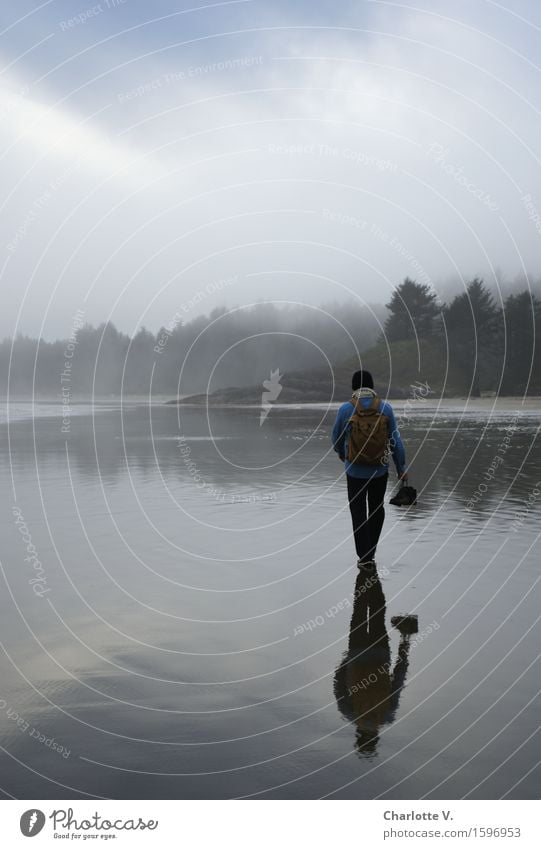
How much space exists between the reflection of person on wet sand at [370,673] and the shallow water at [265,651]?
0.02 m

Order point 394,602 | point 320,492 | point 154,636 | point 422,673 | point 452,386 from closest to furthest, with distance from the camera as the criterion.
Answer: point 422,673, point 154,636, point 394,602, point 320,492, point 452,386

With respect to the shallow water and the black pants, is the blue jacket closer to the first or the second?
the black pants

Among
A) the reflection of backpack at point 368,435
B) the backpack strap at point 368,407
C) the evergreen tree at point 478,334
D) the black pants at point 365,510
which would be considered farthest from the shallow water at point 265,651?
the evergreen tree at point 478,334

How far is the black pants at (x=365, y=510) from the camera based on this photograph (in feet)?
28.0

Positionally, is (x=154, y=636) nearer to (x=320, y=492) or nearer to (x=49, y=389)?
(x=320, y=492)

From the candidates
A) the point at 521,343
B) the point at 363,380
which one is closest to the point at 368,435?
the point at 363,380

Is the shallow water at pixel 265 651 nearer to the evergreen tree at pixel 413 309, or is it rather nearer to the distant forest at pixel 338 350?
the distant forest at pixel 338 350

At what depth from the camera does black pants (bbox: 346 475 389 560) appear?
28.0 feet

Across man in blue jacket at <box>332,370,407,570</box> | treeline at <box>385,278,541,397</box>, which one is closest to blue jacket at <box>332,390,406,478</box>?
man in blue jacket at <box>332,370,407,570</box>

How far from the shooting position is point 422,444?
25.7 meters

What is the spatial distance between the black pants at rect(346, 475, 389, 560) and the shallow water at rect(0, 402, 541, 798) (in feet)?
1.07

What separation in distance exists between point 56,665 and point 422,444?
20.9 m

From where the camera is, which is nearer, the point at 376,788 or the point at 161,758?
the point at 376,788
